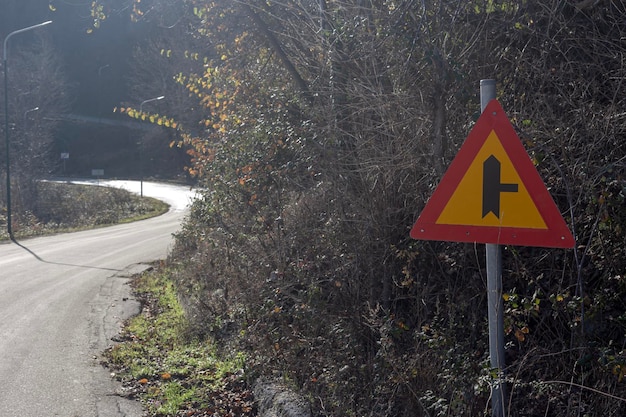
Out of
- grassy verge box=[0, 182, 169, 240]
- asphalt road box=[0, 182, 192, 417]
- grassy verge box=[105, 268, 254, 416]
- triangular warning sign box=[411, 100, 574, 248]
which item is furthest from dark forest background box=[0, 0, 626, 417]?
grassy verge box=[0, 182, 169, 240]

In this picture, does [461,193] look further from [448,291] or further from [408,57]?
[408,57]

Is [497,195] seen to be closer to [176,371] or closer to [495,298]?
[495,298]

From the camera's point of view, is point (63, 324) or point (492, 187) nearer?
point (492, 187)

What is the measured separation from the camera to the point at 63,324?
34.9 ft

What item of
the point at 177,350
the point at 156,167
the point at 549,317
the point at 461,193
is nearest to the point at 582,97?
the point at 549,317

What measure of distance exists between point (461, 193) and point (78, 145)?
82.6 m

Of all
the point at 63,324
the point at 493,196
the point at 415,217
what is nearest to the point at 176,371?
the point at 415,217

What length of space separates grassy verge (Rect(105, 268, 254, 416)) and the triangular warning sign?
3296mm

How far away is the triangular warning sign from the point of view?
139 inches

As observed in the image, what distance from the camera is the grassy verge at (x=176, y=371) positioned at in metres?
6.58

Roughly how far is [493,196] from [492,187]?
0.04 meters

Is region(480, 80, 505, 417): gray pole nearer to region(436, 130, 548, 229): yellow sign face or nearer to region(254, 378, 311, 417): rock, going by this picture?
region(436, 130, 548, 229): yellow sign face

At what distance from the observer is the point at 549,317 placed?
4820mm

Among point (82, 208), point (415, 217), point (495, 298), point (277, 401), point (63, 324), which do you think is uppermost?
point (415, 217)
